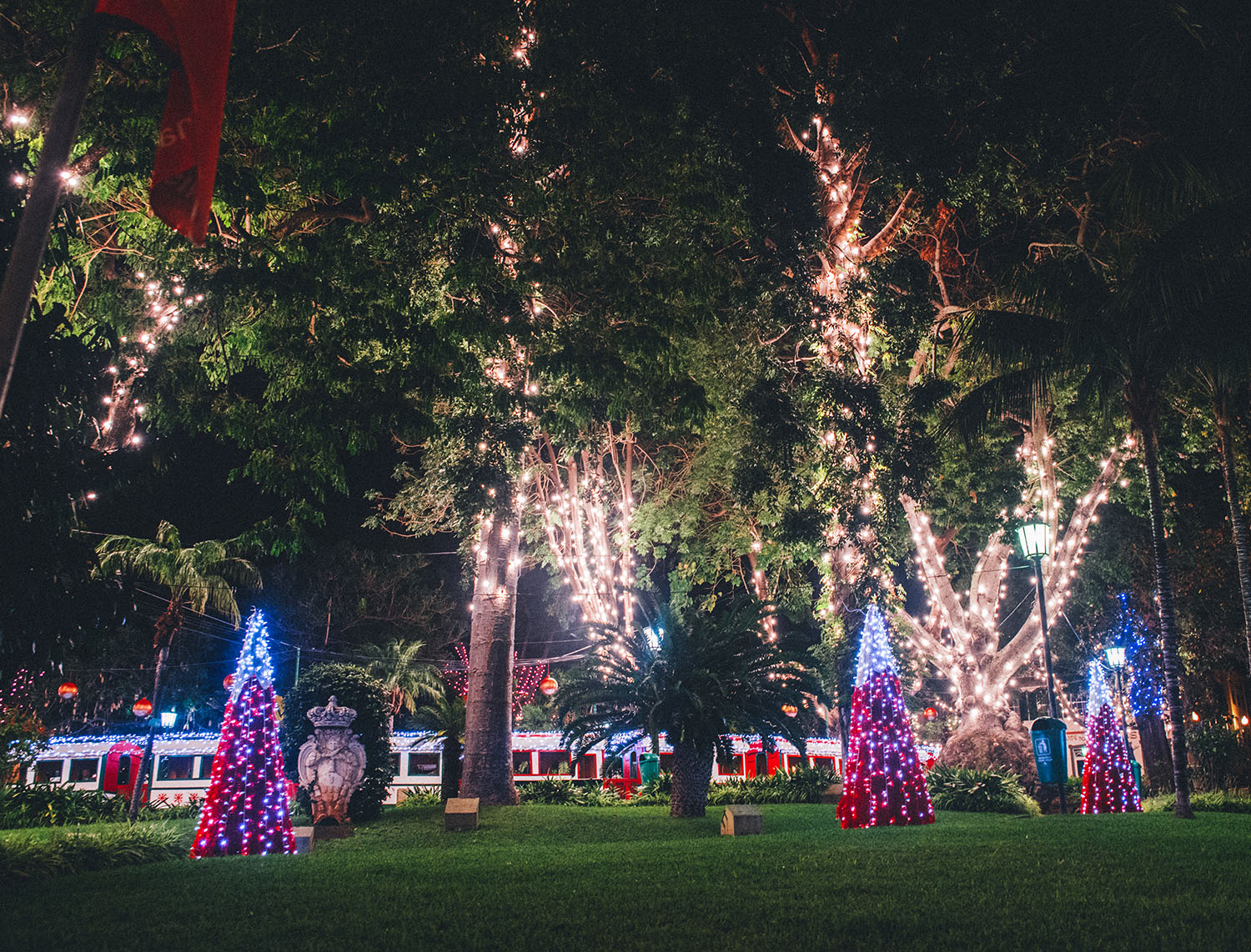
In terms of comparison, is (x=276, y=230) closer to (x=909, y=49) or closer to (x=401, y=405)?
(x=401, y=405)

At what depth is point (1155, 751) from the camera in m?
21.9

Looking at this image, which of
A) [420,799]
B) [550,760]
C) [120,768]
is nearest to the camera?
[420,799]

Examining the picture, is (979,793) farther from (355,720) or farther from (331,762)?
(331,762)

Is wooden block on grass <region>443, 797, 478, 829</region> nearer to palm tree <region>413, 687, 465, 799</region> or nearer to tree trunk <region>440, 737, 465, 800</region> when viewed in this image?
palm tree <region>413, 687, 465, 799</region>

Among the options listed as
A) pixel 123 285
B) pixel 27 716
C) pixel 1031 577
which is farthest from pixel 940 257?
pixel 27 716

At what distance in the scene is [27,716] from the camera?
18.6 meters

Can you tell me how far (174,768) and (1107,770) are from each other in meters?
25.9

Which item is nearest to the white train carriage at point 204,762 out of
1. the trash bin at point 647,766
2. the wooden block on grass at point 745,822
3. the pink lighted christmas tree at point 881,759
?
the trash bin at point 647,766

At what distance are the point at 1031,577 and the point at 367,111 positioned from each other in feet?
98.5

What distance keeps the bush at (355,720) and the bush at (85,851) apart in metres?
3.12

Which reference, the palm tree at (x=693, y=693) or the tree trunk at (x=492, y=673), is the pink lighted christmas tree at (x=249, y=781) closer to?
the palm tree at (x=693, y=693)

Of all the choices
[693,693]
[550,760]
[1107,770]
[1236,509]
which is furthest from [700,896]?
[550,760]

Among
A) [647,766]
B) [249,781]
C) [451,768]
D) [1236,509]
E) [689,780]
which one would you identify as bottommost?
[647,766]

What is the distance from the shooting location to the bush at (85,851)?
28.2 feet
